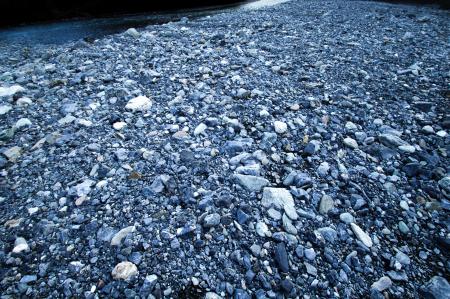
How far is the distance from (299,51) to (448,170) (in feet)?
16.6

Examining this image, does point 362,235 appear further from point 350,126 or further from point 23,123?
point 23,123

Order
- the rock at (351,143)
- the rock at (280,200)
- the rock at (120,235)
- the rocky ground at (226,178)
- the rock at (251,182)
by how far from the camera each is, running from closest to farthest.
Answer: the rocky ground at (226,178)
the rock at (120,235)
the rock at (280,200)
the rock at (251,182)
the rock at (351,143)

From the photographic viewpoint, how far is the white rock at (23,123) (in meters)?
4.78

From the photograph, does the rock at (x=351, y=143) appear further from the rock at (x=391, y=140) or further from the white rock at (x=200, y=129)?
the white rock at (x=200, y=129)

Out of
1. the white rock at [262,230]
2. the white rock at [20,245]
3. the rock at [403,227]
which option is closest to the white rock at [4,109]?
the white rock at [20,245]

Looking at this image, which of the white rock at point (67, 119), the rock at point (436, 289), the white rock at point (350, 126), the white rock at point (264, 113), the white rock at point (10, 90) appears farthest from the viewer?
the white rock at point (10, 90)

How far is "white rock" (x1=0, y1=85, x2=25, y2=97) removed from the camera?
5732 millimetres

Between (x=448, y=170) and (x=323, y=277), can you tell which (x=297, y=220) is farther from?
(x=448, y=170)

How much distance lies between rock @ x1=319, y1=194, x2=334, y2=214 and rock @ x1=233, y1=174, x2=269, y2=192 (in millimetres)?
716

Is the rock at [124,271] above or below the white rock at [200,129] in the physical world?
below

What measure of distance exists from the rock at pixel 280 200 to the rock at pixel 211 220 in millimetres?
598

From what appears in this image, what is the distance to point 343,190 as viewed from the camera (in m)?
3.63

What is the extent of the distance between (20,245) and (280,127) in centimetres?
380

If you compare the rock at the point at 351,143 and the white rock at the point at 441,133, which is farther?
the white rock at the point at 441,133
